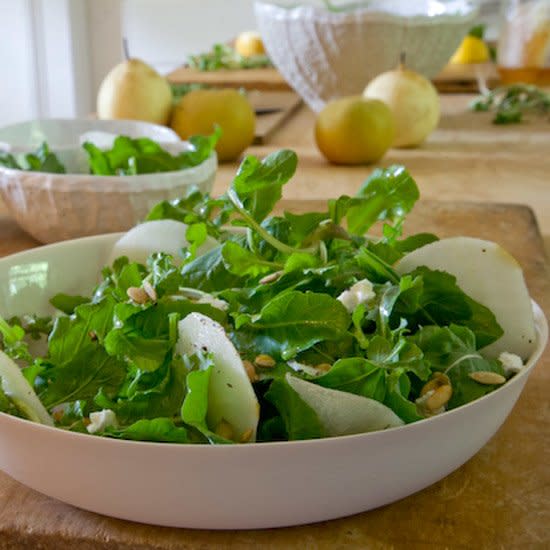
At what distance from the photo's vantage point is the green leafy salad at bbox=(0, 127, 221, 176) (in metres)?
1.16

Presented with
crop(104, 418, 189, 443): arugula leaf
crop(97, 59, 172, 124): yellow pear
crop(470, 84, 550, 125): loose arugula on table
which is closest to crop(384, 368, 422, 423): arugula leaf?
crop(104, 418, 189, 443): arugula leaf

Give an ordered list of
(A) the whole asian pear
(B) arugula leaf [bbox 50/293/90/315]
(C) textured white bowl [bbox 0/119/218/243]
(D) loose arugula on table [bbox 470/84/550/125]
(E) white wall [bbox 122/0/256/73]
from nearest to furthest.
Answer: (B) arugula leaf [bbox 50/293/90/315] → (C) textured white bowl [bbox 0/119/218/243] → (A) the whole asian pear → (D) loose arugula on table [bbox 470/84/550/125] → (E) white wall [bbox 122/0/256/73]

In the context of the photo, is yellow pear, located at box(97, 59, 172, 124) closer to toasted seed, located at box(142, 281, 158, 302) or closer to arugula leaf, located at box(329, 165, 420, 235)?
arugula leaf, located at box(329, 165, 420, 235)

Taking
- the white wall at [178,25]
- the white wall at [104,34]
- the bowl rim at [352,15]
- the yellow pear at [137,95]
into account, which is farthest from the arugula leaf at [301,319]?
the white wall at [104,34]

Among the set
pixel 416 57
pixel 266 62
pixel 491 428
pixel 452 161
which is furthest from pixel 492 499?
pixel 266 62

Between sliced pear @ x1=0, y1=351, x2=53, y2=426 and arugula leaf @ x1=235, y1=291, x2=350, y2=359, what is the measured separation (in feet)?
0.42

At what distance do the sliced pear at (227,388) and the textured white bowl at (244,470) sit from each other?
38 mm

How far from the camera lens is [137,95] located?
1.70m

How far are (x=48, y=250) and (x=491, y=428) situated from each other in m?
0.41

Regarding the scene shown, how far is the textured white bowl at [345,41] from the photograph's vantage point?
1886 mm

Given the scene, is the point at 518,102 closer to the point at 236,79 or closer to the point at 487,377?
the point at 236,79

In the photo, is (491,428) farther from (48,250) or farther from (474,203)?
(474,203)

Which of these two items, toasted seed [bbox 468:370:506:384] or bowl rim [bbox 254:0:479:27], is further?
bowl rim [bbox 254:0:479:27]

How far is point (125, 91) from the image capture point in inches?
66.8
